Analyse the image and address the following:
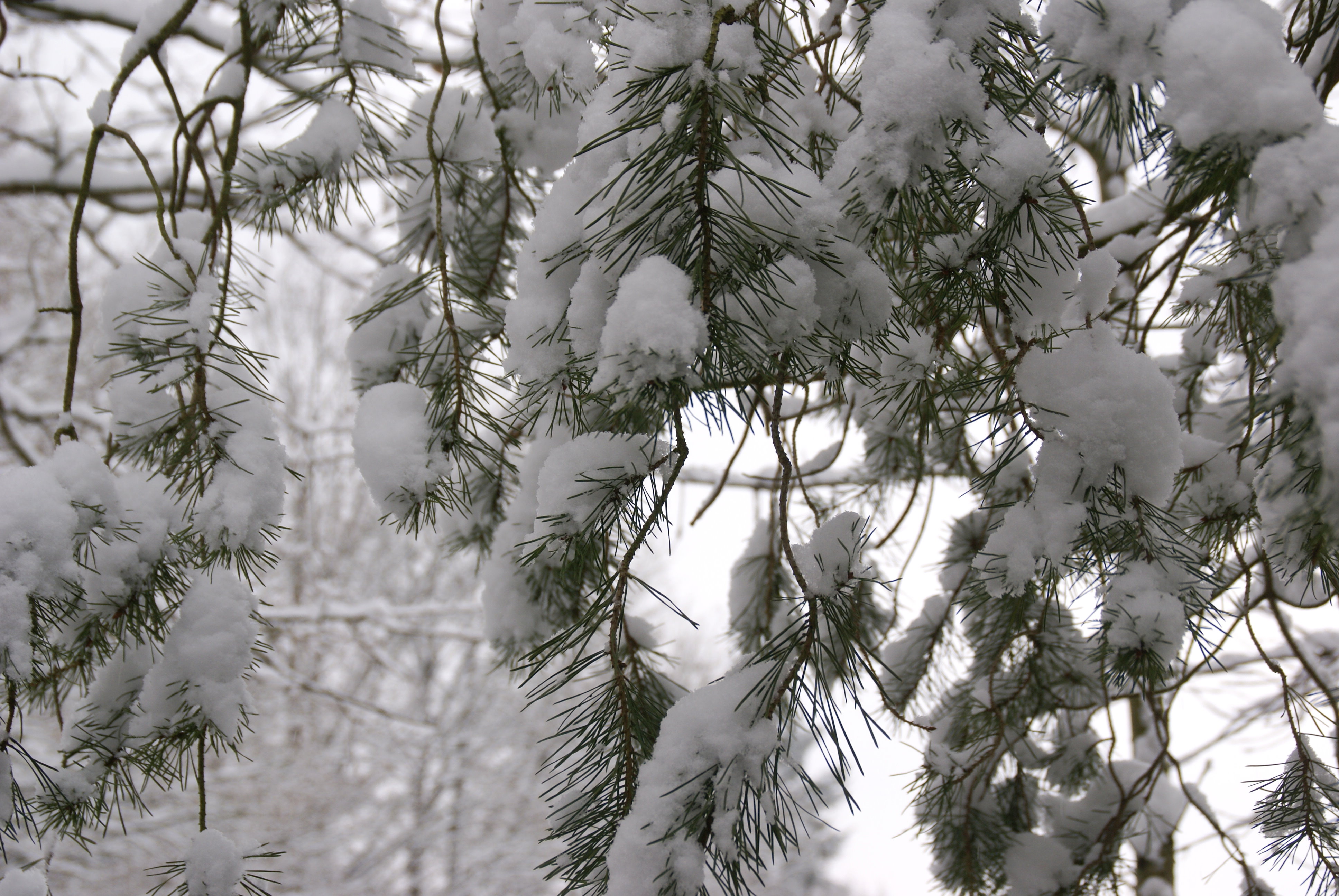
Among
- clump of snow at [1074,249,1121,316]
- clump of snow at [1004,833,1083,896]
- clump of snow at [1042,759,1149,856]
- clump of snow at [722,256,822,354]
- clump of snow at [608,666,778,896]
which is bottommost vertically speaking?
clump of snow at [1004,833,1083,896]

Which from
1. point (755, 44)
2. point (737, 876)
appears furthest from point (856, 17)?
point (737, 876)

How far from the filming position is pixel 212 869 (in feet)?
1.95

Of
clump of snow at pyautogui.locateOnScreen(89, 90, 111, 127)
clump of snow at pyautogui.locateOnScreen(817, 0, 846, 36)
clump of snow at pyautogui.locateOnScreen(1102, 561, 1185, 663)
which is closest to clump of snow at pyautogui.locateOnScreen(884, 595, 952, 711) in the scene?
clump of snow at pyautogui.locateOnScreen(1102, 561, 1185, 663)

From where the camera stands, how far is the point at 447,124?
877 millimetres

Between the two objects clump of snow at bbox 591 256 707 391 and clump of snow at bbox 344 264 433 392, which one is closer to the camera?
clump of snow at bbox 591 256 707 391

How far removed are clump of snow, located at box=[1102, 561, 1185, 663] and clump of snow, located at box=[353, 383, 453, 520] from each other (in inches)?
23.6

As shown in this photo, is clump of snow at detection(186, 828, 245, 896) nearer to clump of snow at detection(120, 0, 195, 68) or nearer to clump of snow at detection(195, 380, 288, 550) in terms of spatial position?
clump of snow at detection(195, 380, 288, 550)

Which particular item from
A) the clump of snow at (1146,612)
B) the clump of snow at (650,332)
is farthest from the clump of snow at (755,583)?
the clump of snow at (650,332)

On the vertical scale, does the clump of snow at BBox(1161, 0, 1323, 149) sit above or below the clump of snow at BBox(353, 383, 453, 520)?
below

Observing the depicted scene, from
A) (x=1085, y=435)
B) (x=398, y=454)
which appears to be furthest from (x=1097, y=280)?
(x=398, y=454)

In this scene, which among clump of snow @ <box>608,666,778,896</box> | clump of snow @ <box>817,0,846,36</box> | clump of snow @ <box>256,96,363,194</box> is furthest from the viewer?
clump of snow @ <box>256,96,363,194</box>

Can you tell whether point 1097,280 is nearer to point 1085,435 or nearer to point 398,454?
point 1085,435

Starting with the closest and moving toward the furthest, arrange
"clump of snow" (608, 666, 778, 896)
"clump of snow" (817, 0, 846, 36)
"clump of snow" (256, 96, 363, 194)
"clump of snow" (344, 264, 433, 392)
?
"clump of snow" (608, 666, 778, 896), "clump of snow" (817, 0, 846, 36), "clump of snow" (256, 96, 363, 194), "clump of snow" (344, 264, 433, 392)

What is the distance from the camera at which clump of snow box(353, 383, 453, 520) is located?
597mm
